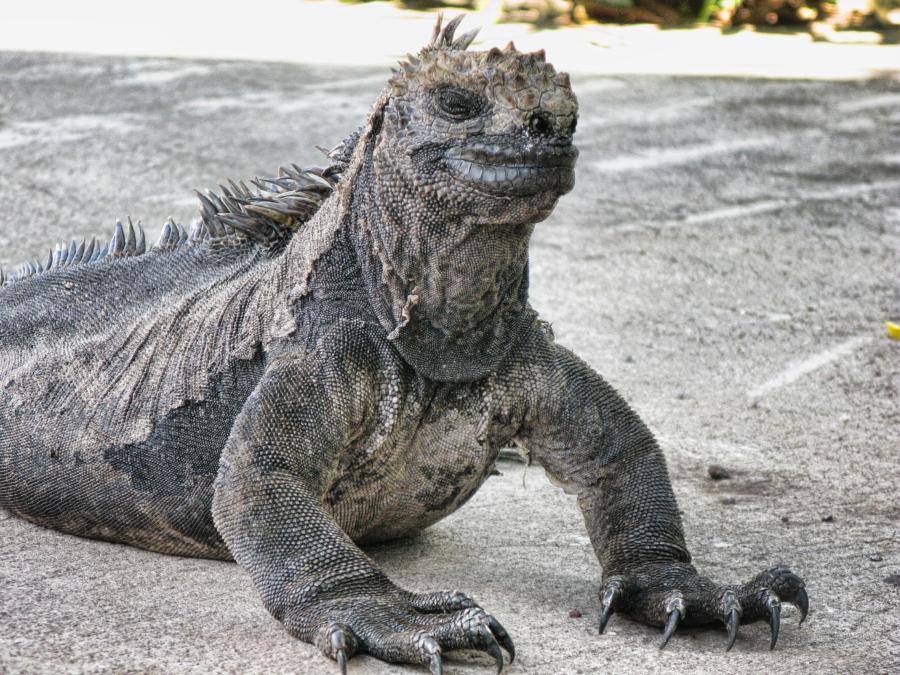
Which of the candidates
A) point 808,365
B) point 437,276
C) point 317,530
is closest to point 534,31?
point 808,365

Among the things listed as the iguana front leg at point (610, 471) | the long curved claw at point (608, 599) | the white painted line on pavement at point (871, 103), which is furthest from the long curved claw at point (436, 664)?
the white painted line on pavement at point (871, 103)

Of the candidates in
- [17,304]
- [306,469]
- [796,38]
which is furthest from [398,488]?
[796,38]

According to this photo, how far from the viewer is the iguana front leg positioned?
16.2ft

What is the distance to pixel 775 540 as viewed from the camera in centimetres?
571

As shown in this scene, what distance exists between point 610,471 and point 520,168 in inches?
55.5

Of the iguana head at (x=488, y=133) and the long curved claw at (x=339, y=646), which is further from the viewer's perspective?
the iguana head at (x=488, y=133)

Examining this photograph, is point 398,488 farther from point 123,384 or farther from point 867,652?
point 867,652

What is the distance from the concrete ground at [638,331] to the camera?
4.52 metres

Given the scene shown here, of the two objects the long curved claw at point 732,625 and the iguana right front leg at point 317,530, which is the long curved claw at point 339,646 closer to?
the iguana right front leg at point 317,530

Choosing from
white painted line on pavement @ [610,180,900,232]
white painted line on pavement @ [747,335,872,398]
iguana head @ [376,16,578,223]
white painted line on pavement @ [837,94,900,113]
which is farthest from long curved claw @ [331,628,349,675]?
white painted line on pavement @ [837,94,900,113]

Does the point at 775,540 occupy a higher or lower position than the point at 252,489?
lower

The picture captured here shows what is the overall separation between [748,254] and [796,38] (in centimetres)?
804

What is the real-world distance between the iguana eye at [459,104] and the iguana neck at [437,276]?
28 cm

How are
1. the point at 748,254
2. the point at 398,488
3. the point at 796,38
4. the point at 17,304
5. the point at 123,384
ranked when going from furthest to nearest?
1. the point at 796,38
2. the point at 748,254
3. the point at 17,304
4. the point at 123,384
5. the point at 398,488
